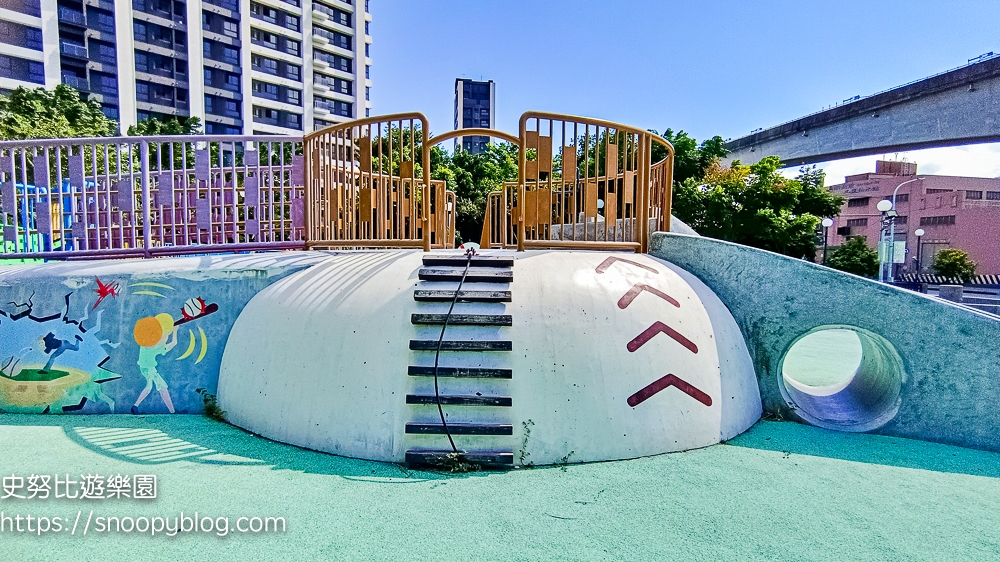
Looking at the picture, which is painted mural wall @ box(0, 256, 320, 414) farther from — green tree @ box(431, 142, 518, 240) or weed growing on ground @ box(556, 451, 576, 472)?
green tree @ box(431, 142, 518, 240)

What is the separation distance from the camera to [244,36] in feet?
160

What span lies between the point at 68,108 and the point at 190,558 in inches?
1442

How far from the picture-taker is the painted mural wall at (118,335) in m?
6.16

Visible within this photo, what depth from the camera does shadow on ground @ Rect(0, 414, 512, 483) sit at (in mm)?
4457

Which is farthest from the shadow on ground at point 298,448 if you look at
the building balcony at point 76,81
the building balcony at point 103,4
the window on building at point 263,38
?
the window on building at point 263,38

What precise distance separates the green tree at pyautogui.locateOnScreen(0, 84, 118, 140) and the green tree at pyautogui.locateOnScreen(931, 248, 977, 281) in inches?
2161

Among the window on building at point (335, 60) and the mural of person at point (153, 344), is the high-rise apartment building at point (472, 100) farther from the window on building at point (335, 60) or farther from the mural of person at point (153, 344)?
the mural of person at point (153, 344)

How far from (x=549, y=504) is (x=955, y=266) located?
46724mm

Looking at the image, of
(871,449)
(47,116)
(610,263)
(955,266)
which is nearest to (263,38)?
(47,116)

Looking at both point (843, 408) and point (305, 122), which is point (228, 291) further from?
point (305, 122)

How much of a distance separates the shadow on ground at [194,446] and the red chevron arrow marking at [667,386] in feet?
5.01

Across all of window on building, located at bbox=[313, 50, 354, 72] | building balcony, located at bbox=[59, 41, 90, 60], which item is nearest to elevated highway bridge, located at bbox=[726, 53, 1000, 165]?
window on building, located at bbox=[313, 50, 354, 72]

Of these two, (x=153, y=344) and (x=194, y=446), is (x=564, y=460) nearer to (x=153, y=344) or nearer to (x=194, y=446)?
(x=194, y=446)

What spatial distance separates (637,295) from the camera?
215 inches
